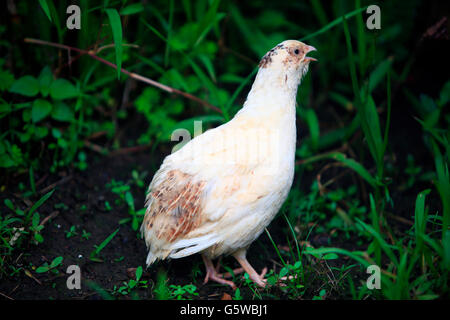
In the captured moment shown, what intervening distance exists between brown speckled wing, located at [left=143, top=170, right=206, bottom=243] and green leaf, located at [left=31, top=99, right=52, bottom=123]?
127 centimetres

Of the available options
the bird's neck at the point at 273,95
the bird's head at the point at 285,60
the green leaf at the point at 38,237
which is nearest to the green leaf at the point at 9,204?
the green leaf at the point at 38,237

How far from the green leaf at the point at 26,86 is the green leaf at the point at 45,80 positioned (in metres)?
0.04

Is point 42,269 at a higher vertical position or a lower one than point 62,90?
lower

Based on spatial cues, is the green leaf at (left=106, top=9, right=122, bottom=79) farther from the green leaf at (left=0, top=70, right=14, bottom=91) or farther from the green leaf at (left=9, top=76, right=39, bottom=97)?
the green leaf at (left=0, top=70, right=14, bottom=91)

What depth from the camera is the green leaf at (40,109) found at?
131 inches

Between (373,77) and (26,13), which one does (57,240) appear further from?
(373,77)

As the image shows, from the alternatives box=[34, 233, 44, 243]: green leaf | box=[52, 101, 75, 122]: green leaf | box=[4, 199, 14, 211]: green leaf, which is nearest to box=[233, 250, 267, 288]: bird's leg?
box=[34, 233, 44, 243]: green leaf

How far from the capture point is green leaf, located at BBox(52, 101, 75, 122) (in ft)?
11.4

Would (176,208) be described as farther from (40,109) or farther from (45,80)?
(45,80)

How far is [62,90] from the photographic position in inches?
135

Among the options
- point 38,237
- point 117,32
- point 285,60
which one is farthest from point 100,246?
point 285,60

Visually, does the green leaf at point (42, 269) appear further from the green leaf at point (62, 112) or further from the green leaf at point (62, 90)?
the green leaf at point (62, 90)

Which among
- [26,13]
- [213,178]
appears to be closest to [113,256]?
[213,178]

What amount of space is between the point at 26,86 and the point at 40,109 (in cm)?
21
